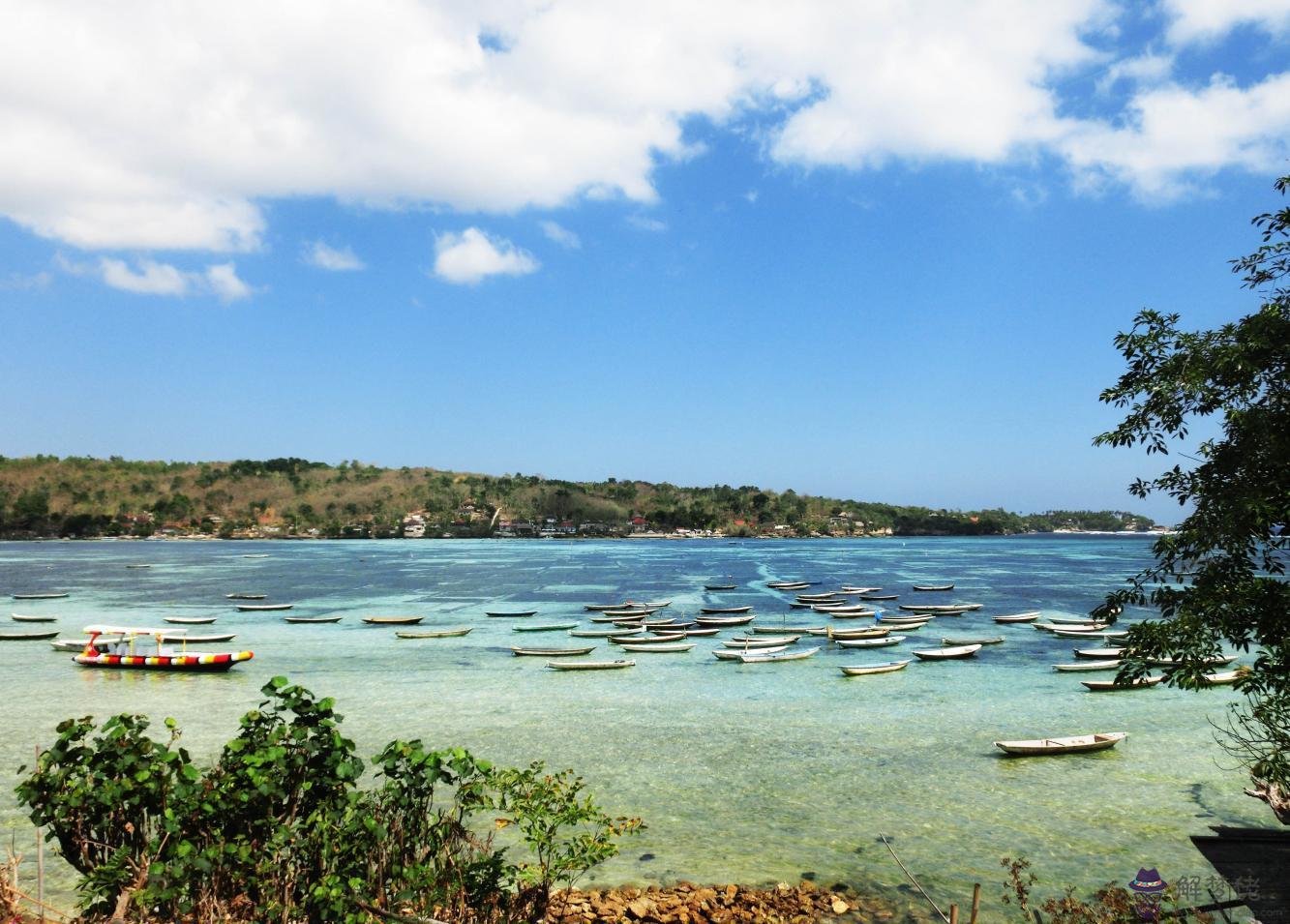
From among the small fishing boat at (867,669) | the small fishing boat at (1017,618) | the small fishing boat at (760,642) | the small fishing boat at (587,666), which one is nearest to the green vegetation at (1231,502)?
the small fishing boat at (867,669)

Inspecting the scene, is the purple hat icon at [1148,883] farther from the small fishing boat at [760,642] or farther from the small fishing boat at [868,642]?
the small fishing boat at [868,642]

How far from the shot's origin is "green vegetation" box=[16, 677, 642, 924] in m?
7.59

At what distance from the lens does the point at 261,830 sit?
799cm

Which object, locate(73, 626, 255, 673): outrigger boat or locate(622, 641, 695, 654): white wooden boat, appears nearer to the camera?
locate(73, 626, 255, 673): outrigger boat

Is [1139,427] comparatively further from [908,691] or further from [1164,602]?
[908,691]

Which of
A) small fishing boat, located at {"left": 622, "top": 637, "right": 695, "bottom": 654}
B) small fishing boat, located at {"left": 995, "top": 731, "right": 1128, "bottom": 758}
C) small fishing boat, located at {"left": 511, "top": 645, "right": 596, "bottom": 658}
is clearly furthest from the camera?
small fishing boat, located at {"left": 622, "top": 637, "right": 695, "bottom": 654}

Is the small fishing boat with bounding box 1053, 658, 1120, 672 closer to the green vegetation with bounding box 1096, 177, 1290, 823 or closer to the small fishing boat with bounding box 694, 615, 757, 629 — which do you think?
the small fishing boat with bounding box 694, 615, 757, 629

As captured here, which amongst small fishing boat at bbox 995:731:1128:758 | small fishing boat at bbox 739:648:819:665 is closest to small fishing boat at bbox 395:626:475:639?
small fishing boat at bbox 739:648:819:665

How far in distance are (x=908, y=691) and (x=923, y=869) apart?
57.4 ft

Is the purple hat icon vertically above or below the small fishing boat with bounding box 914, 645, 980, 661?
above

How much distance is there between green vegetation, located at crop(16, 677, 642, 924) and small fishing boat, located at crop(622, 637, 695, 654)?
33.0m

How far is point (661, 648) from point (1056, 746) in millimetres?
23553

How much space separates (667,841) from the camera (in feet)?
49.0

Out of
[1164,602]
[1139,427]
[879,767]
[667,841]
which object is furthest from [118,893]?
[879,767]
